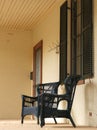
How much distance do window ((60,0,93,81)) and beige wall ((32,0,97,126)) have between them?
0.46 feet

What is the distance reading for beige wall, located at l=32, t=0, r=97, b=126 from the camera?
4.89 metres

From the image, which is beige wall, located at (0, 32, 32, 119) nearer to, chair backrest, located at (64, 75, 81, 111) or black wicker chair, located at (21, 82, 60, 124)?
black wicker chair, located at (21, 82, 60, 124)

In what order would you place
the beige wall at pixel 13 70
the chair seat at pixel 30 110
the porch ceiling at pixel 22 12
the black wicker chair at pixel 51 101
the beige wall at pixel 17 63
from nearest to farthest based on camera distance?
the black wicker chair at pixel 51 101 → the chair seat at pixel 30 110 → the porch ceiling at pixel 22 12 → the beige wall at pixel 17 63 → the beige wall at pixel 13 70

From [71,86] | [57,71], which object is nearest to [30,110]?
[71,86]

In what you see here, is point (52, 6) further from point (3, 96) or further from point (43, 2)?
point (3, 96)

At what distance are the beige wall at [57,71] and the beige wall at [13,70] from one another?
0.43m

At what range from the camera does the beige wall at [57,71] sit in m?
4.89

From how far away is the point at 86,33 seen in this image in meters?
5.15

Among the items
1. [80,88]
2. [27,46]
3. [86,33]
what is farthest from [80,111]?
[27,46]

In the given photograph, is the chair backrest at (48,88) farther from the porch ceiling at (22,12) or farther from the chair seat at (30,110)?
the porch ceiling at (22,12)

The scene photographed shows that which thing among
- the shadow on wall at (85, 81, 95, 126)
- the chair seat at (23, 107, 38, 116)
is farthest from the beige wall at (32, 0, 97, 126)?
the chair seat at (23, 107, 38, 116)

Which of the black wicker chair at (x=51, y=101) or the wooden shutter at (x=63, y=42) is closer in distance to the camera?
the black wicker chair at (x=51, y=101)

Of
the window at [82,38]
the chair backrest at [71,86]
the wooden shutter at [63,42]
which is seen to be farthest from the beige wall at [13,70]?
the chair backrest at [71,86]

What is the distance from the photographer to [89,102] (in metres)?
4.99
